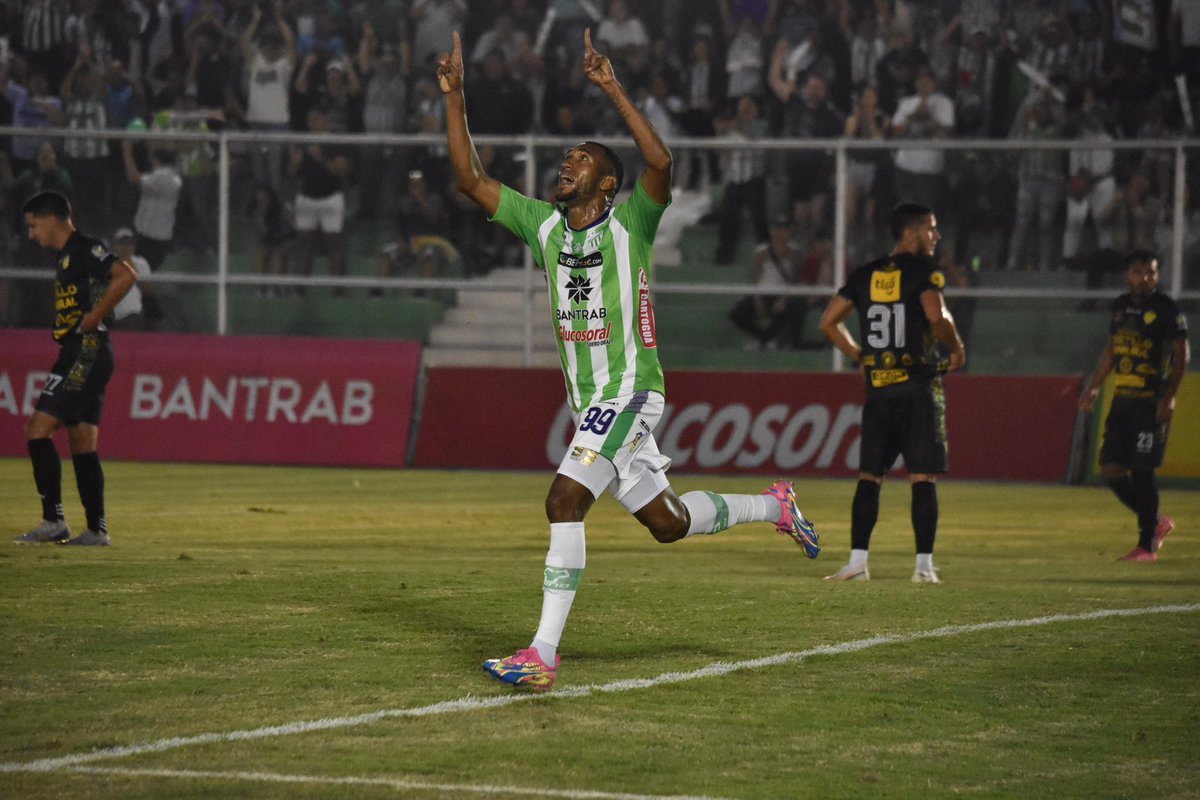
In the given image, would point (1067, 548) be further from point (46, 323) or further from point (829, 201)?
point (46, 323)

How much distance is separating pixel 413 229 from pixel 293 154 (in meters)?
1.61

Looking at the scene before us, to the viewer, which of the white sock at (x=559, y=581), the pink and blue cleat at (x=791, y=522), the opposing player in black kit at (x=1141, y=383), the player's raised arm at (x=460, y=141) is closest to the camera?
the white sock at (x=559, y=581)

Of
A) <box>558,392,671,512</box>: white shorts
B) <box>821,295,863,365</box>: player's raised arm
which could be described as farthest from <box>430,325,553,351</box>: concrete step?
<box>558,392,671,512</box>: white shorts

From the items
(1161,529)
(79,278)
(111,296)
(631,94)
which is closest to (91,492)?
(111,296)

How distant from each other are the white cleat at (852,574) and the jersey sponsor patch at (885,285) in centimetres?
167

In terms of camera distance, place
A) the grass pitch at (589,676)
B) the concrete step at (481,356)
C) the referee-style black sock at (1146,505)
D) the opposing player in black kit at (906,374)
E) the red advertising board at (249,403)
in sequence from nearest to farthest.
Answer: the grass pitch at (589,676), the opposing player in black kit at (906,374), the referee-style black sock at (1146,505), the red advertising board at (249,403), the concrete step at (481,356)

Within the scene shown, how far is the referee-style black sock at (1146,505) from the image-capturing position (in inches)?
506

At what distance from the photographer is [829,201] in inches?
755

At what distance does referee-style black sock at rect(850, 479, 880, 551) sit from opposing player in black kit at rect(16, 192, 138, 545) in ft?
16.3

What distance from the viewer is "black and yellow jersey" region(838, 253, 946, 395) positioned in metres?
10.9

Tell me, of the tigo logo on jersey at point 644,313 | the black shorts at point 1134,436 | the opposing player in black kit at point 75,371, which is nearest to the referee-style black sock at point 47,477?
the opposing player in black kit at point 75,371

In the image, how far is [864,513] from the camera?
10969mm

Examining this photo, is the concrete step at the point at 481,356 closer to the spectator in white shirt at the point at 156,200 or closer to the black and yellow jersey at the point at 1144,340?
the spectator in white shirt at the point at 156,200

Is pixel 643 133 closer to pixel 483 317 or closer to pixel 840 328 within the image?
pixel 840 328
